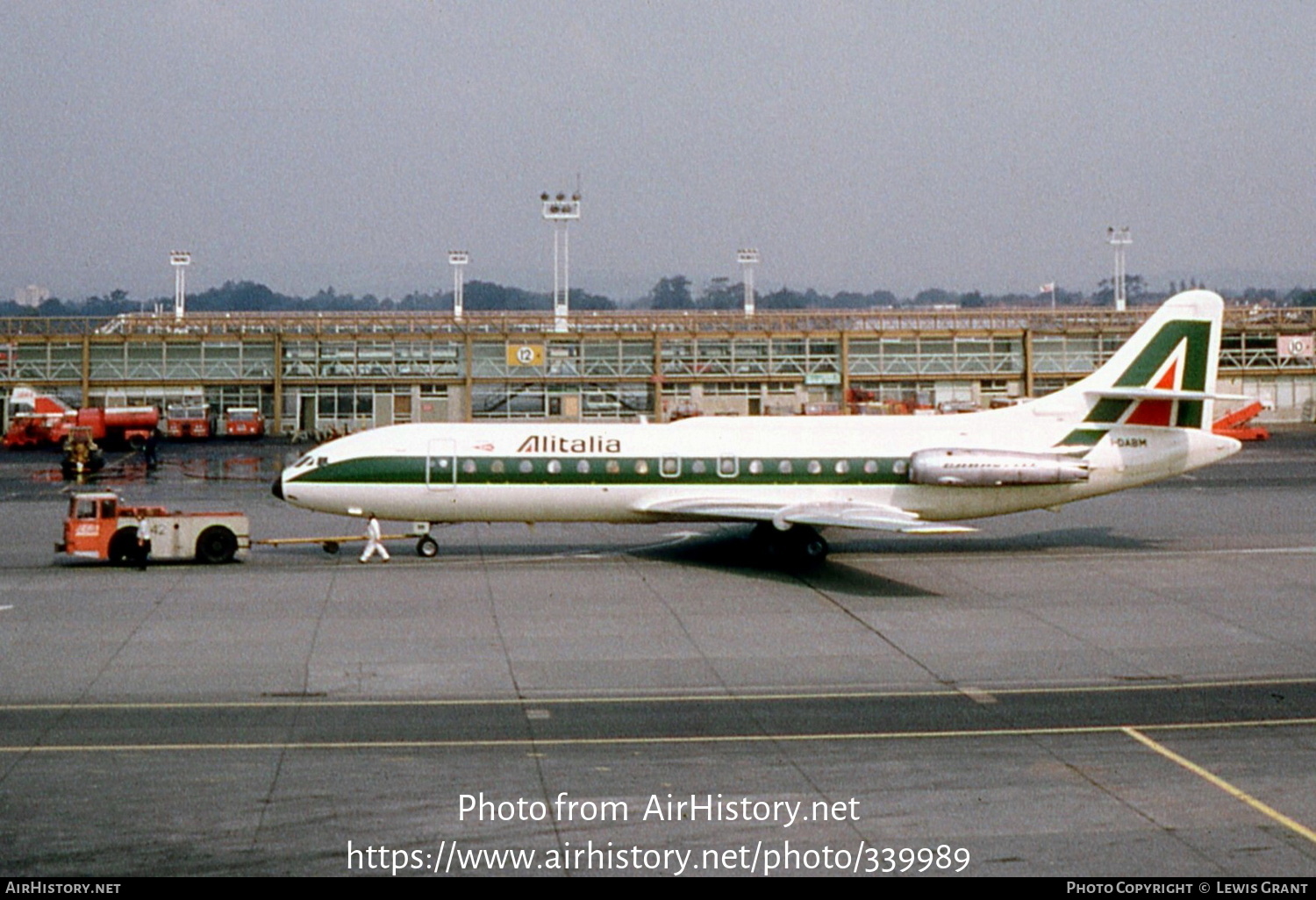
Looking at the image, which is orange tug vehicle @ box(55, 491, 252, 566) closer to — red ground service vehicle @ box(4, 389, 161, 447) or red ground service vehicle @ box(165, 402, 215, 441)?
red ground service vehicle @ box(4, 389, 161, 447)

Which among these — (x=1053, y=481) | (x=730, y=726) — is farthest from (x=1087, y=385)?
(x=730, y=726)

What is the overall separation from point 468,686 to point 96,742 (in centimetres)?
546

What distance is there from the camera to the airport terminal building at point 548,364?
82.1 m

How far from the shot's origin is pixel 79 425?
7369 cm

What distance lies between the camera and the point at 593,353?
271ft

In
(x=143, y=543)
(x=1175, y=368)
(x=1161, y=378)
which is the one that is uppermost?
(x=1175, y=368)

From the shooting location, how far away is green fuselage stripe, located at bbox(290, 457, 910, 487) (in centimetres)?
3141

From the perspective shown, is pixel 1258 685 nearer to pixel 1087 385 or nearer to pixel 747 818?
pixel 747 818

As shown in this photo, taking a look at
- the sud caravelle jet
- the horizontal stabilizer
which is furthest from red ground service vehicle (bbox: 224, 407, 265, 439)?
the horizontal stabilizer

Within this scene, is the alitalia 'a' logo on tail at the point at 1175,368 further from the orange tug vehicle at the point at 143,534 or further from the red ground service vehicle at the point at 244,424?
the red ground service vehicle at the point at 244,424

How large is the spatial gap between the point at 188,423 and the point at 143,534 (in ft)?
177

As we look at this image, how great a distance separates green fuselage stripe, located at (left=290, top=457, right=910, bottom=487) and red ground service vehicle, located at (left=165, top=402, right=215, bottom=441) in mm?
53163

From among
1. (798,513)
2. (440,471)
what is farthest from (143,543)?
(798,513)

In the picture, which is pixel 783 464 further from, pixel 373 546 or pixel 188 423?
pixel 188 423
